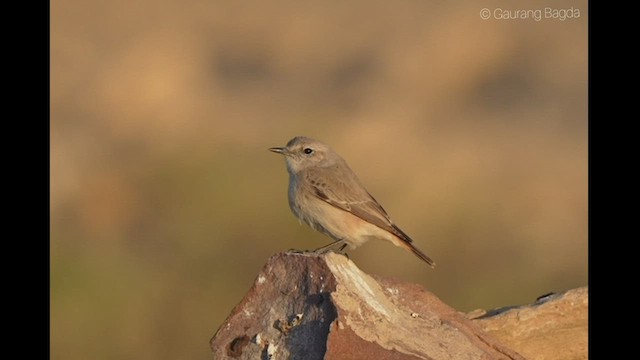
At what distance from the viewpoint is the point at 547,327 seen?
8.95 metres

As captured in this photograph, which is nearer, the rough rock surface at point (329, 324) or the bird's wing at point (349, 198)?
the rough rock surface at point (329, 324)

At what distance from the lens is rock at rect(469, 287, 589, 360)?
8836 mm

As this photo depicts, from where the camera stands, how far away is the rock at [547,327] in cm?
884

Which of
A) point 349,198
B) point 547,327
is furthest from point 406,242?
point 547,327

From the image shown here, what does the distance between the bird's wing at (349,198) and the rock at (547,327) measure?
1.15 m

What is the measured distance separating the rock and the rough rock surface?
83cm

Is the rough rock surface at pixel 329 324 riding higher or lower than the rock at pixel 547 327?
higher

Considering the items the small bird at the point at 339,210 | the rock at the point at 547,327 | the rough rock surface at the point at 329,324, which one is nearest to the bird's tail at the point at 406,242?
the small bird at the point at 339,210

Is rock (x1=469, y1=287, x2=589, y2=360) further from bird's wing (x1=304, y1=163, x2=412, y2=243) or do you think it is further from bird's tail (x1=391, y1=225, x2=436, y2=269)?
bird's wing (x1=304, y1=163, x2=412, y2=243)

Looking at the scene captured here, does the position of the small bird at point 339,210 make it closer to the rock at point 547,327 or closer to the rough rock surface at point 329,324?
the rock at point 547,327

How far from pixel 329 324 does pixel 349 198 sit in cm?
295

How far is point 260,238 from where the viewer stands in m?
13.3

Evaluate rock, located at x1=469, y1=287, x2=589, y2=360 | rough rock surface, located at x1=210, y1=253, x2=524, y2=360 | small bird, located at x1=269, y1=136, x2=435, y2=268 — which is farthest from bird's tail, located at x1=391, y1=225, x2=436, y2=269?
rough rock surface, located at x1=210, y1=253, x2=524, y2=360

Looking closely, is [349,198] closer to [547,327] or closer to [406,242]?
[406,242]
